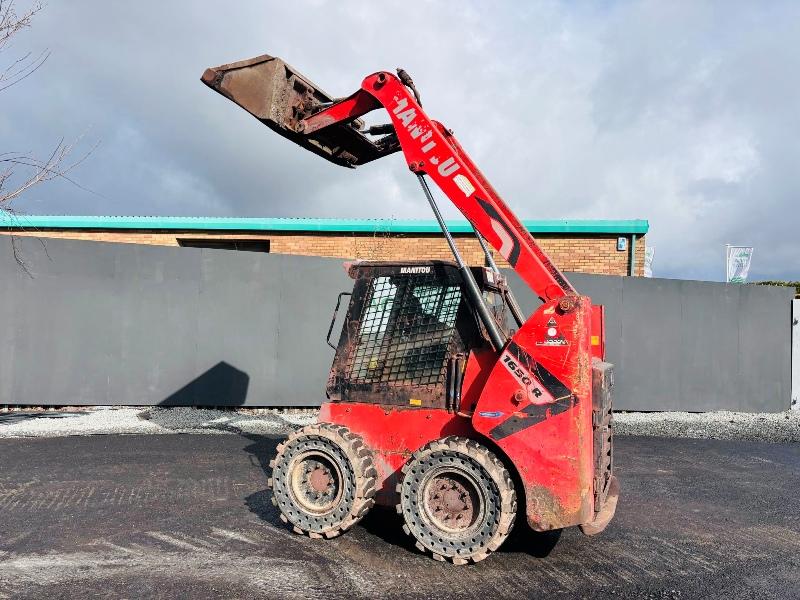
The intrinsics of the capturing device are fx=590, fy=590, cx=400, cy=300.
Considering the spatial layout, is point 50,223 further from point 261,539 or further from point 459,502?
point 459,502

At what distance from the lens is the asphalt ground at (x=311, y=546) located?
3.78m

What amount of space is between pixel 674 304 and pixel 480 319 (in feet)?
28.2

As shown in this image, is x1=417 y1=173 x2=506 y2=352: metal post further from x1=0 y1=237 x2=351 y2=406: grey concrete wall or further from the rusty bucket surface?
x1=0 y1=237 x2=351 y2=406: grey concrete wall

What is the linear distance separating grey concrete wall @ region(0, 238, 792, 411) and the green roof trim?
272cm

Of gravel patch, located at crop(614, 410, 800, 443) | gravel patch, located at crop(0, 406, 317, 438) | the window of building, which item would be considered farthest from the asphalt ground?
the window of building

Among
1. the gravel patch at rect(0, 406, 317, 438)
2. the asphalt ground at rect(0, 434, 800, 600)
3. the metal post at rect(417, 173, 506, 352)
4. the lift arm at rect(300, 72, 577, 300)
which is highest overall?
the lift arm at rect(300, 72, 577, 300)

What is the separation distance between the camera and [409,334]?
462cm

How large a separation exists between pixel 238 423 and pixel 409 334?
19.7 feet

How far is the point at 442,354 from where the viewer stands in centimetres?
450

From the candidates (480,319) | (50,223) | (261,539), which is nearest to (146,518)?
(261,539)

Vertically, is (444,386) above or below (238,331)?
below

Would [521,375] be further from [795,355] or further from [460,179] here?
[795,355]

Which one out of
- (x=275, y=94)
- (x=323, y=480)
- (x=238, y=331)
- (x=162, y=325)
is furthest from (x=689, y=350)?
(x=162, y=325)

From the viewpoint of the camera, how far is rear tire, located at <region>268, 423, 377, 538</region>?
4.34 m
